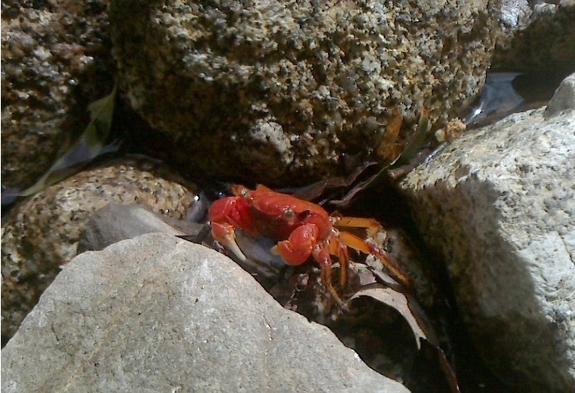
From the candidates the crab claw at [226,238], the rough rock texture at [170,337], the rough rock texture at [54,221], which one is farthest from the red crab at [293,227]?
the rough rock texture at [170,337]

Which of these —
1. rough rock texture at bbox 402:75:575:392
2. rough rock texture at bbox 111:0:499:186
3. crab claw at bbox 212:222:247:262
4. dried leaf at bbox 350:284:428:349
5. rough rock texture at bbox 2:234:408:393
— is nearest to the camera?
rough rock texture at bbox 2:234:408:393

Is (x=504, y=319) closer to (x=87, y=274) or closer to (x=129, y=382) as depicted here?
(x=129, y=382)

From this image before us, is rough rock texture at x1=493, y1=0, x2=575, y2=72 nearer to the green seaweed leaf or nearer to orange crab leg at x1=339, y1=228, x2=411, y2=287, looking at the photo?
orange crab leg at x1=339, y1=228, x2=411, y2=287

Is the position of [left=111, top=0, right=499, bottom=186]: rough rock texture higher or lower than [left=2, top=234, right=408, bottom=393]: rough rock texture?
higher

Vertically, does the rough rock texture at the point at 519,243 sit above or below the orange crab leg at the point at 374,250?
above

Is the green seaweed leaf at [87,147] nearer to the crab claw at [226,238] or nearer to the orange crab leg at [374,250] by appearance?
the crab claw at [226,238]

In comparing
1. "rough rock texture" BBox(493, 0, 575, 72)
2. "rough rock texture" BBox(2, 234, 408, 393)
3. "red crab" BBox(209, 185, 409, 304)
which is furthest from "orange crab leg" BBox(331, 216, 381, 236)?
"rough rock texture" BBox(493, 0, 575, 72)

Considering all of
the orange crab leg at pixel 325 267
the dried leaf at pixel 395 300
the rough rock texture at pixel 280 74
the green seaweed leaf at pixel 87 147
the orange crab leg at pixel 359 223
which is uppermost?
the rough rock texture at pixel 280 74
